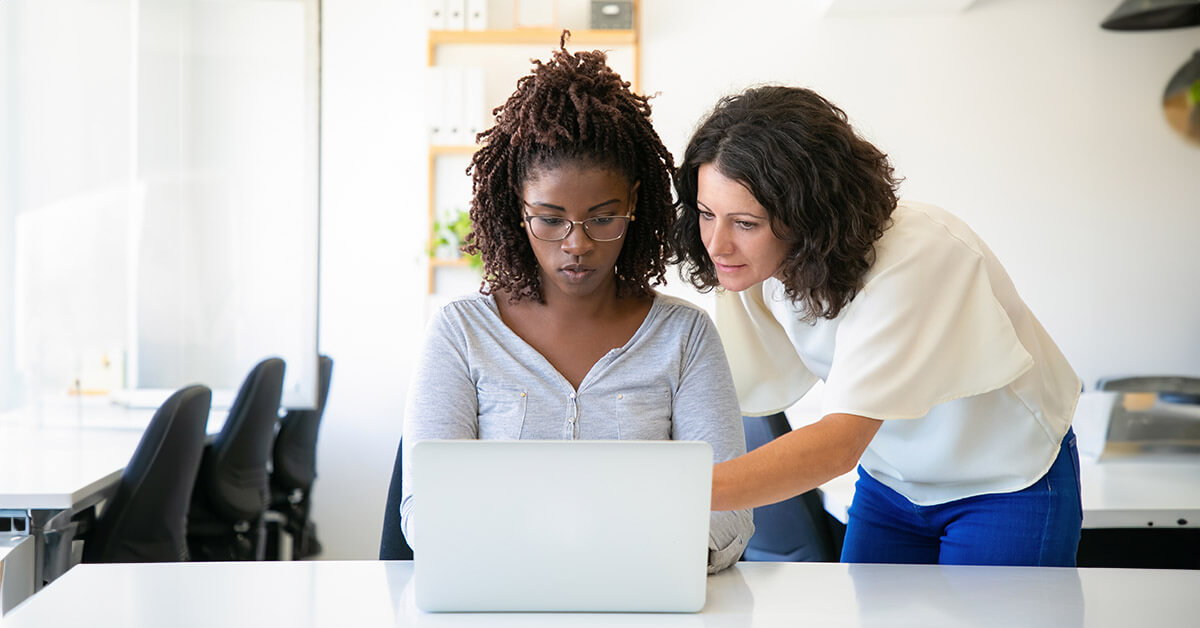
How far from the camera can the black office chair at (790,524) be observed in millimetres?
1971

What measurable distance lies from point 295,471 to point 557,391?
2.33 m

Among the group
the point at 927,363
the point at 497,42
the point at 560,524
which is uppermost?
the point at 497,42

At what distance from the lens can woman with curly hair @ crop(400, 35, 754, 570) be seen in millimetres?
1244

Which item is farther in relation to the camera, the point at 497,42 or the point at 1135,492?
the point at 497,42

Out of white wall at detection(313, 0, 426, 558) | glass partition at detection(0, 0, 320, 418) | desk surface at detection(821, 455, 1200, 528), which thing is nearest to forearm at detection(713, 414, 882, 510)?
desk surface at detection(821, 455, 1200, 528)

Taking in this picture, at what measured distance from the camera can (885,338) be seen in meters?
1.18

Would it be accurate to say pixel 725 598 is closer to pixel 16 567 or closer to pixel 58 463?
pixel 16 567

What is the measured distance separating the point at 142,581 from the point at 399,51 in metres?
3.11

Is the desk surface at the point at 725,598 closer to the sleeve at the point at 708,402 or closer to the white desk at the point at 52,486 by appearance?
the sleeve at the point at 708,402

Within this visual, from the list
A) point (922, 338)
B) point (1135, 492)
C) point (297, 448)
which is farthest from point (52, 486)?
point (1135, 492)

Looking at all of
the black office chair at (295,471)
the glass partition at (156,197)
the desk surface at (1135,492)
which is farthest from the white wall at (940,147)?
the desk surface at (1135,492)

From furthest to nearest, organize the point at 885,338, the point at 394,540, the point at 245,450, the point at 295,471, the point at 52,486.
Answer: the point at 295,471 → the point at 245,450 → the point at 52,486 → the point at 394,540 → the point at 885,338

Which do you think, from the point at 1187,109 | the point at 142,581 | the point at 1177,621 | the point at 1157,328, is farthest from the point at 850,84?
the point at 142,581

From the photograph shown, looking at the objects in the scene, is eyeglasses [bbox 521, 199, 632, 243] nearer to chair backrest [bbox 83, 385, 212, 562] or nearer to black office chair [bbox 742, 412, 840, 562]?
black office chair [bbox 742, 412, 840, 562]
